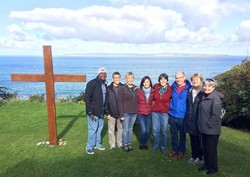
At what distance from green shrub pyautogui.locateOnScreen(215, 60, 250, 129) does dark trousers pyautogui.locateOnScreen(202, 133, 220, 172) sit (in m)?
4.94

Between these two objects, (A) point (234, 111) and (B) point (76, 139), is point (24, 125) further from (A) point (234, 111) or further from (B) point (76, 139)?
(A) point (234, 111)

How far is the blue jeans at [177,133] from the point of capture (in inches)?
285

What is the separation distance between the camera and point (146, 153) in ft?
25.8

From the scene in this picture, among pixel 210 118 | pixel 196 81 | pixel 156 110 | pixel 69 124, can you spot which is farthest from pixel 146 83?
pixel 69 124

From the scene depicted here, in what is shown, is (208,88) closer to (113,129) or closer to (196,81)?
(196,81)

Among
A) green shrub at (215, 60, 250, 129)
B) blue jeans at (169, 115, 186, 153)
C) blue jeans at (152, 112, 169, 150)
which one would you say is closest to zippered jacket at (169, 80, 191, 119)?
blue jeans at (169, 115, 186, 153)

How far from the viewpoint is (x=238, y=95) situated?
36.4 ft

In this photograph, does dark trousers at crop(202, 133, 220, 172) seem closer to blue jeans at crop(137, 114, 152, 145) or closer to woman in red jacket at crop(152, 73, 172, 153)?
woman in red jacket at crop(152, 73, 172, 153)

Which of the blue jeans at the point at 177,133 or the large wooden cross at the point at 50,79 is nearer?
the blue jeans at the point at 177,133

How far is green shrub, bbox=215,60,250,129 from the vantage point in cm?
1093

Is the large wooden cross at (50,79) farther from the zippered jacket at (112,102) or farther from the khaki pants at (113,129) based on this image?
the khaki pants at (113,129)

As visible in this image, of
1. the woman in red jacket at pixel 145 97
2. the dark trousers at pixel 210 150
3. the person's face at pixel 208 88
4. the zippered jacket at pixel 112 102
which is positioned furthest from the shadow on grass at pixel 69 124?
the person's face at pixel 208 88

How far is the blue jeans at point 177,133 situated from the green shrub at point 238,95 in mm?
4358

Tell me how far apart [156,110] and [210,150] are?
173cm
